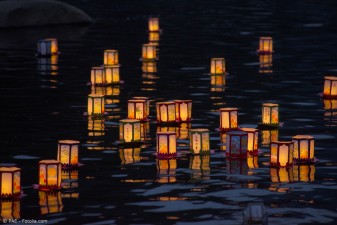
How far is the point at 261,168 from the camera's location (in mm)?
19938

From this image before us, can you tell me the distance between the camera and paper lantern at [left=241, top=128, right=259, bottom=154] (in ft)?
68.5

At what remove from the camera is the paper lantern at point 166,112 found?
24.7 metres

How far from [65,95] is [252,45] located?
48.8ft

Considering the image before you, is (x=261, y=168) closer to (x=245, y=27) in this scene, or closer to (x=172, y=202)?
(x=172, y=202)

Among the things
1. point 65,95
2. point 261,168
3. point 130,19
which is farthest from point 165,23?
point 261,168

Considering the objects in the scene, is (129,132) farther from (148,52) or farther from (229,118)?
(148,52)

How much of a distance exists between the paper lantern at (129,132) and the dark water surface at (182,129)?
1.30 ft

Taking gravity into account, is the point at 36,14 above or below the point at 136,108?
above

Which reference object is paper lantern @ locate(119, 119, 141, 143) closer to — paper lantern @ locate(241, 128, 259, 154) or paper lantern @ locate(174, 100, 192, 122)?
paper lantern @ locate(241, 128, 259, 154)

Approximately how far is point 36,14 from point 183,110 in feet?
91.8

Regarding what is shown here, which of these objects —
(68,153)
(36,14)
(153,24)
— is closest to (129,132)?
(68,153)

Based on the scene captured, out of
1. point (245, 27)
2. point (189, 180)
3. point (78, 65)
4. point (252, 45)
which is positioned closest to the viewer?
point (189, 180)

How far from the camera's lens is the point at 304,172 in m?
19.6

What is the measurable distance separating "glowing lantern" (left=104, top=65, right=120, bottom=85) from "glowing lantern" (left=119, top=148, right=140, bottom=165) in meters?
10.3
